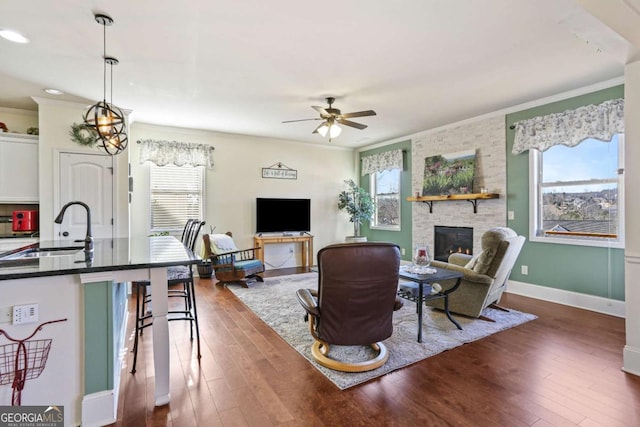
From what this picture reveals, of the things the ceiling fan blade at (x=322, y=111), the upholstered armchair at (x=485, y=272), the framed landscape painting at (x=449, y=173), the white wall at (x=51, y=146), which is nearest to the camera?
the upholstered armchair at (x=485, y=272)

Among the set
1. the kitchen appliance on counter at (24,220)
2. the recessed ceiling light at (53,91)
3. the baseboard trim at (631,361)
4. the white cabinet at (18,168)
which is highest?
the recessed ceiling light at (53,91)

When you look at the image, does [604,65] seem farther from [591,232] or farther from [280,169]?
[280,169]

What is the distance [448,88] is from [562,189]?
6.61 ft

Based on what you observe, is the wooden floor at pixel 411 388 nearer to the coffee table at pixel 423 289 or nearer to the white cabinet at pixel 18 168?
the coffee table at pixel 423 289

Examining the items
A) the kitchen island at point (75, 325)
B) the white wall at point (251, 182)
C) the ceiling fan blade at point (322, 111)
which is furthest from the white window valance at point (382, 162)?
the kitchen island at point (75, 325)

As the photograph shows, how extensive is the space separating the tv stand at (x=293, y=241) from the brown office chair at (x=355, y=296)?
3.65m

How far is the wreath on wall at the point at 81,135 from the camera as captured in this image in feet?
13.9

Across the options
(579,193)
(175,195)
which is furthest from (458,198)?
(175,195)

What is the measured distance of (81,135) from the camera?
14.0ft

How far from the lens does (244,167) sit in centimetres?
629

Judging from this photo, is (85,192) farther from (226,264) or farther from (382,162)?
(382,162)

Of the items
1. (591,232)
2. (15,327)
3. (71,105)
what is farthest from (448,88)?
(71,105)

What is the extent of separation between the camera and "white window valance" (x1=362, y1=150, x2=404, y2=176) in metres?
6.42

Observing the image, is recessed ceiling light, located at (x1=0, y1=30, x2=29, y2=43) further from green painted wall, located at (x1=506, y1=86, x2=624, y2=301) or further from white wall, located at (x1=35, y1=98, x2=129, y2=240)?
green painted wall, located at (x1=506, y1=86, x2=624, y2=301)
